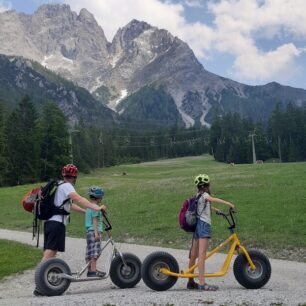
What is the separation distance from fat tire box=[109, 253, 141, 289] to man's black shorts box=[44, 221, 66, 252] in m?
1.35

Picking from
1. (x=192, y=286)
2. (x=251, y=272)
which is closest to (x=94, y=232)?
(x=192, y=286)

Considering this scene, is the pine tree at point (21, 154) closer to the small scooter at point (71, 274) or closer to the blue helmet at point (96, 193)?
the blue helmet at point (96, 193)

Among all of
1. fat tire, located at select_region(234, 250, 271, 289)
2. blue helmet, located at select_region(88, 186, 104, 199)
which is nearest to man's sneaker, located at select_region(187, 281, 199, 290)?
fat tire, located at select_region(234, 250, 271, 289)

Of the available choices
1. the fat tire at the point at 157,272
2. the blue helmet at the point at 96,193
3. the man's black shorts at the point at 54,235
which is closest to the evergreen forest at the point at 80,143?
the blue helmet at the point at 96,193

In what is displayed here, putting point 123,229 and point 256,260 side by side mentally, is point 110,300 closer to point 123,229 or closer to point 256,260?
point 256,260

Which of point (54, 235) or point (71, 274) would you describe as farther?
point (71, 274)

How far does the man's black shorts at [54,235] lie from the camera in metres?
11.1

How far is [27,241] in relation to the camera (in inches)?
915

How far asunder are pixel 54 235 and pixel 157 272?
2508 mm

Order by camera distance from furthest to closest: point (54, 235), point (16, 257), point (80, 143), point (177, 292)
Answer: point (80, 143), point (16, 257), point (54, 235), point (177, 292)

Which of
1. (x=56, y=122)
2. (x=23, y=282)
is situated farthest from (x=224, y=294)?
(x=56, y=122)

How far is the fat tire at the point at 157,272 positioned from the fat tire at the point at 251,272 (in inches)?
57.5

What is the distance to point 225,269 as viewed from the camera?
36.9 feet

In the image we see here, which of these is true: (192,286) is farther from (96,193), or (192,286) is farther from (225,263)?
(96,193)
